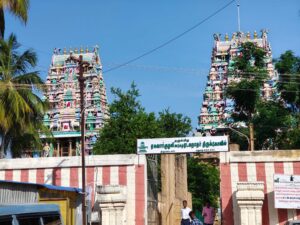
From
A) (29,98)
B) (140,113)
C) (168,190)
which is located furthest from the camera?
(140,113)

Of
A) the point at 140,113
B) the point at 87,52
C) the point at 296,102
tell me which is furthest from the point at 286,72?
the point at 87,52

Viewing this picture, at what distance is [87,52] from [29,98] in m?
54.0

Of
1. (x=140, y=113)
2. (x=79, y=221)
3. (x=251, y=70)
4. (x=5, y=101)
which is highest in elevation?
(x=251, y=70)

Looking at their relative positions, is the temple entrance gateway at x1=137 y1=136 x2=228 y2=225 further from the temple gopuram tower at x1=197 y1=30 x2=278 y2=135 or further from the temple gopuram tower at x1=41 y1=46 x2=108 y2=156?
the temple gopuram tower at x1=41 y1=46 x2=108 y2=156

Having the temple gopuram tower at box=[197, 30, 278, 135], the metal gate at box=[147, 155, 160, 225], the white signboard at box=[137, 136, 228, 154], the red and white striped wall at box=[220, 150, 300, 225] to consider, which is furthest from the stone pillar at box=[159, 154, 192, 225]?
the temple gopuram tower at box=[197, 30, 278, 135]

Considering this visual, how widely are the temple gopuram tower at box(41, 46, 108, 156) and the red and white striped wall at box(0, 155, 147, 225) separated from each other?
51.1m

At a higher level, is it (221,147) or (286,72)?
(286,72)

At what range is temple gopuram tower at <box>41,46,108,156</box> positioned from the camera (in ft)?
238

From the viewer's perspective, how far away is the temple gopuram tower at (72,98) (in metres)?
72.6

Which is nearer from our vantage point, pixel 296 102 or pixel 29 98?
pixel 29 98

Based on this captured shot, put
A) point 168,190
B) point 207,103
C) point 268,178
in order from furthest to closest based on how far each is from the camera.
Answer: point 207,103 → point 168,190 → point 268,178

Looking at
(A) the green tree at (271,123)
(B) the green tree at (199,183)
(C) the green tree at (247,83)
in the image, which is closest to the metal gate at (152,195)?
(C) the green tree at (247,83)

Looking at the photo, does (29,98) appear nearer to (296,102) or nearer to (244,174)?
(244,174)

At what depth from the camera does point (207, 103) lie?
2810 inches
